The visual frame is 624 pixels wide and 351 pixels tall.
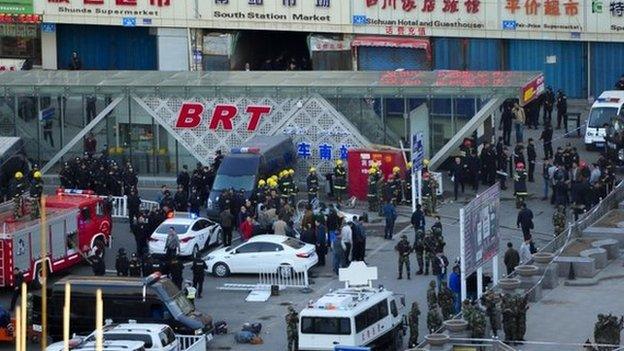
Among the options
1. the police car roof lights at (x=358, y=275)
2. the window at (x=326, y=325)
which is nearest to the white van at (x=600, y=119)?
the police car roof lights at (x=358, y=275)

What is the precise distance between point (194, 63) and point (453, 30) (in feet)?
29.6

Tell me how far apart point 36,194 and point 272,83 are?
8.03m

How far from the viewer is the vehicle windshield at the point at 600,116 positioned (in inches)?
2040

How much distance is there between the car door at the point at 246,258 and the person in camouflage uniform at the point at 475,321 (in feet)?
34.9

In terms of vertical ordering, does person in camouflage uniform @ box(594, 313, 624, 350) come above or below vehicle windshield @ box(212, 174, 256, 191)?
below

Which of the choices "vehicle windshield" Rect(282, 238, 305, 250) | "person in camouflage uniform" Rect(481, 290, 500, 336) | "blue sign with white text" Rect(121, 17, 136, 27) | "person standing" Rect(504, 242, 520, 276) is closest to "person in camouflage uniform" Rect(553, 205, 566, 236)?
"person standing" Rect(504, 242, 520, 276)

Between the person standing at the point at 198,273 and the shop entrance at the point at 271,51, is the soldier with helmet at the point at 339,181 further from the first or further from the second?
the shop entrance at the point at 271,51

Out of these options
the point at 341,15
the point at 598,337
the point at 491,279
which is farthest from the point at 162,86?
the point at 598,337

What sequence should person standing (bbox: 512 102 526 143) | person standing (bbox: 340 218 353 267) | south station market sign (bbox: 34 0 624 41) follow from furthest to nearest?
south station market sign (bbox: 34 0 624 41) → person standing (bbox: 512 102 526 143) → person standing (bbox: 340 218 353 267)

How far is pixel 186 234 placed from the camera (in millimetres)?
42906

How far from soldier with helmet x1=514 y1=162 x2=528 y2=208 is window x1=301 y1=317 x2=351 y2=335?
13.6 m

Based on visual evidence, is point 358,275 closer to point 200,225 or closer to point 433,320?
point 433,320

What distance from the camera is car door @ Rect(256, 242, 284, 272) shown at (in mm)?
40562

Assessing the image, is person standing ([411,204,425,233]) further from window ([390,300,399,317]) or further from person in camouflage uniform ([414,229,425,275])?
window ([390,300,399,317])
